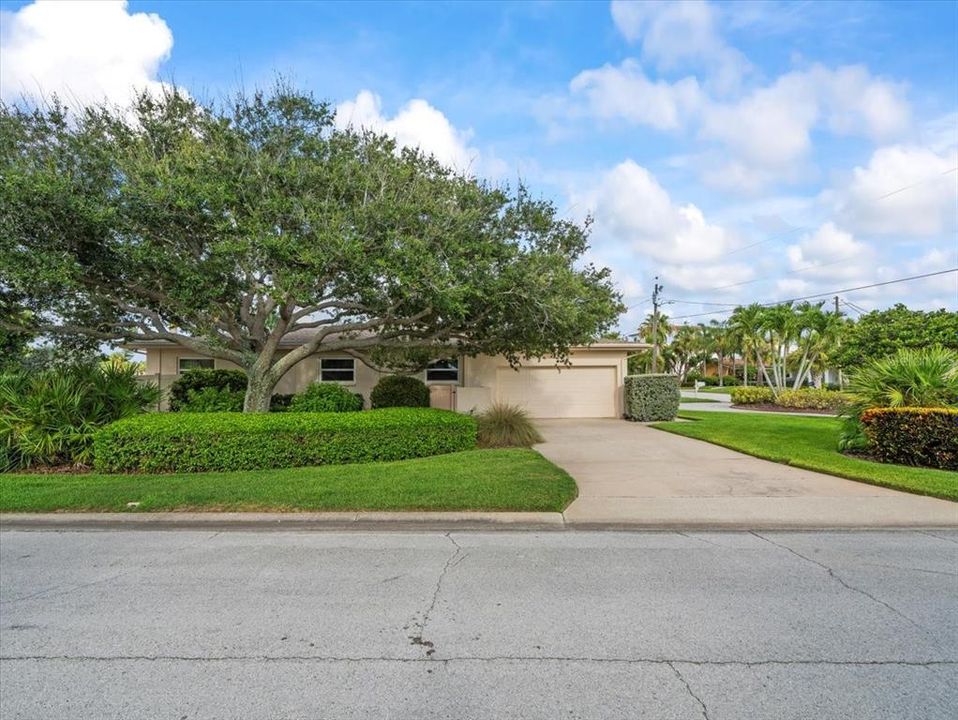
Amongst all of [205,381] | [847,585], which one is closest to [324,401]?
[205,381]


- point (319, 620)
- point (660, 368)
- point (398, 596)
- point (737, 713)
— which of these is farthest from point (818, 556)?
point (660, 368)

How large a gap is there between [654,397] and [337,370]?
1137 centimetres

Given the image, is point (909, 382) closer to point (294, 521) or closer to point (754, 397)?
point (294, 521)

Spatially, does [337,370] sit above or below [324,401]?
above

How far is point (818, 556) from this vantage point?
5785 mm

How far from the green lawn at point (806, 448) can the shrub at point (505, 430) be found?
4463mm

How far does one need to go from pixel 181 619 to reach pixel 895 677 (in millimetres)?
4643

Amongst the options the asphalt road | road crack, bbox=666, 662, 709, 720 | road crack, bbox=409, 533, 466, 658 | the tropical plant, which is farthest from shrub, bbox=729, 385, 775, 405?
road crack, bbox=666, 662, 709, 720

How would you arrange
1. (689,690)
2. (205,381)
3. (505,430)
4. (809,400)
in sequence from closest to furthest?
(689,690) < (505,430) < (205,381) < (809,400)

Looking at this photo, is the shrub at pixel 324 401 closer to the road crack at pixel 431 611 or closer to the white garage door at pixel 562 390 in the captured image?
the white garage door at pixel 562 390

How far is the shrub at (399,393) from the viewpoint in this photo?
1830cm

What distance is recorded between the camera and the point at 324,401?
1481 cm

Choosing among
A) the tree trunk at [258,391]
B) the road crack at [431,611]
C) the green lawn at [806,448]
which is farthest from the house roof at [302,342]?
the road crack at [431,611]

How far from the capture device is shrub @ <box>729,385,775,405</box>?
2888 centimetres
